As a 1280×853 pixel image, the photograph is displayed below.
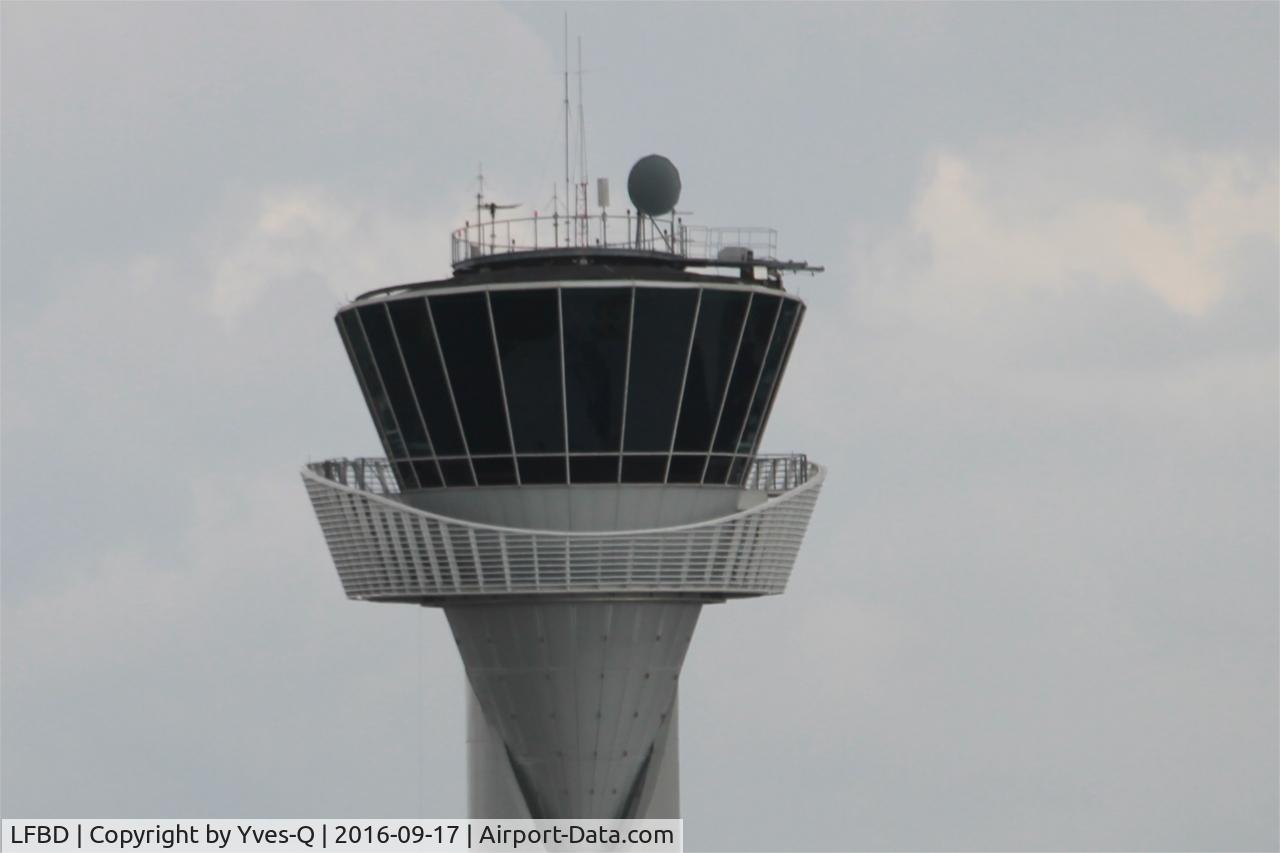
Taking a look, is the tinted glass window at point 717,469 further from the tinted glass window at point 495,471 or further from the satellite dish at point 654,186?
the satellite dish at point 654,186

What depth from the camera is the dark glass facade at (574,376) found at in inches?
3260

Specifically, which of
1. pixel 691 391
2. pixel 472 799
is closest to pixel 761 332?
pixel 691 391

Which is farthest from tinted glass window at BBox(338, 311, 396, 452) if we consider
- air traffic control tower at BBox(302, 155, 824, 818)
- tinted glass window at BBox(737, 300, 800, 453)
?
tinted glass window at BBox(737, 300, 800, 453)

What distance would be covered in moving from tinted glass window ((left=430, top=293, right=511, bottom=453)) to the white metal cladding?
2.57 meters

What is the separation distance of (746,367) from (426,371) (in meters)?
8.52

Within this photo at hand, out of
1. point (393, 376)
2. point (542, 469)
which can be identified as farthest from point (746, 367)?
point (393, 376)

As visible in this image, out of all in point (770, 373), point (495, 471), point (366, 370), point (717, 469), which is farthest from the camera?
point (366, 370)

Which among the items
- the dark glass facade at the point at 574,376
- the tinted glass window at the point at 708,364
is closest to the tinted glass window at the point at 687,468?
the dark glass facade at the point at 574,376

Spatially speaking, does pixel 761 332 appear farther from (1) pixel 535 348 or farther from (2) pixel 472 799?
(2) pixel 472 799

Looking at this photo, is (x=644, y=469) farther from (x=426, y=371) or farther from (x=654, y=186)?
(x=654, y=186)

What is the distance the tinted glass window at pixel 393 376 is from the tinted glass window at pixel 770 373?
870 cm

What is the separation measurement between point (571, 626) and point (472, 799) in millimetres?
9495

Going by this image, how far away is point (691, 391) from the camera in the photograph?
8406cm

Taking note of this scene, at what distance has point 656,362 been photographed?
8325 cm
